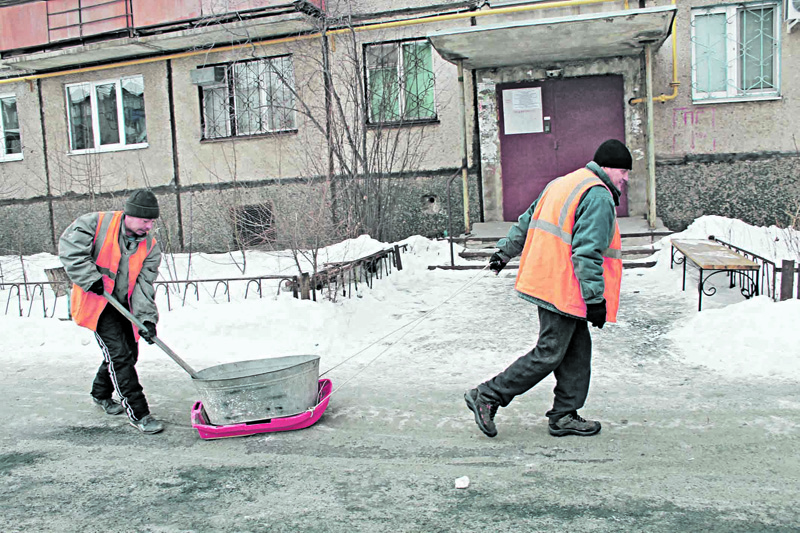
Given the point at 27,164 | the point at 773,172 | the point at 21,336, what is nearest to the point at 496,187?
the point at 773,172

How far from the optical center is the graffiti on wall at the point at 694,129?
11727mm

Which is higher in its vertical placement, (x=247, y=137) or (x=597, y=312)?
(x=247, y=137)

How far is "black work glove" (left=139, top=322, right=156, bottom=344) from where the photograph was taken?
4.43 meters

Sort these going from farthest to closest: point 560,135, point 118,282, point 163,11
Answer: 1. point 163,11
2. point 560,135
3. point 118,282

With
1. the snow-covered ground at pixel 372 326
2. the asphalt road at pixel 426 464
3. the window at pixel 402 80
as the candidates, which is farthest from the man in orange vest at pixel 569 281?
the window at pixel 402 80

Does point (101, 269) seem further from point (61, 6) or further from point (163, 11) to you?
point (61, 6)

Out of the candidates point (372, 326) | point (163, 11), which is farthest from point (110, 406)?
point (163, 11)

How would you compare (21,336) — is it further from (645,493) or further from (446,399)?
(645,493)

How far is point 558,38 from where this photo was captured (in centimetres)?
1036

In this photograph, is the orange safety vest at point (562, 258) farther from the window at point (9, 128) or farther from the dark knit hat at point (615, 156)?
the window at point (9, 128)

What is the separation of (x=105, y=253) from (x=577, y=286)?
9.87ft

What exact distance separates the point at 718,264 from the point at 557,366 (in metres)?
3.48

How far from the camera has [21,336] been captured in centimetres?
722

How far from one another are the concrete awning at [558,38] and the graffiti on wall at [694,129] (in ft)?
4.47
